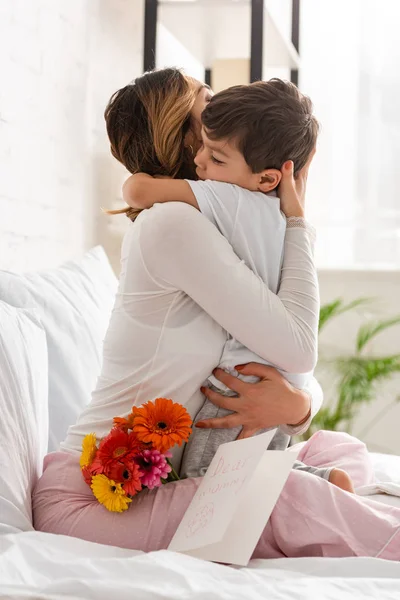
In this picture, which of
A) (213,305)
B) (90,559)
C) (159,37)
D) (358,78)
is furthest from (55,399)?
(358,78)

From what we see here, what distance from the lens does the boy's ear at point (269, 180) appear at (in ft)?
4.34

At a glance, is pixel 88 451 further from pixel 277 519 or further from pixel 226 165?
pixel 226 165

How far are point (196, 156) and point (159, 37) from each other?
1.77 m

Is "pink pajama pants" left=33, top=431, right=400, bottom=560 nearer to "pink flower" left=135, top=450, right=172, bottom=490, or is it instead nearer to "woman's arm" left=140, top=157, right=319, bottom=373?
"pink flower" left=135, top=450, right=172, bottom=490

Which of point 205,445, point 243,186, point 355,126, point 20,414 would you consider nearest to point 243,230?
point 243,186

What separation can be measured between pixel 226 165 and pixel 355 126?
215 centimetres

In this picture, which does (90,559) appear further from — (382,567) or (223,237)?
(223,237)

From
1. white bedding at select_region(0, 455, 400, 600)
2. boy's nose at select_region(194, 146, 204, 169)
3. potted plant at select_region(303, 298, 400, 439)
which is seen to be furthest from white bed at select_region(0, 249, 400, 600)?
potted plant at select_region(303, 298, 400, 439)

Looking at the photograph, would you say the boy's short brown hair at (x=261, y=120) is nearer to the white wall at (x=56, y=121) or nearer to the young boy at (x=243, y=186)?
the young boy at (x=243, y=186)

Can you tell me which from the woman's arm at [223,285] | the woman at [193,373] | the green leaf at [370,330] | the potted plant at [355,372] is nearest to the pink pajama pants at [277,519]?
the woman at [193,373]

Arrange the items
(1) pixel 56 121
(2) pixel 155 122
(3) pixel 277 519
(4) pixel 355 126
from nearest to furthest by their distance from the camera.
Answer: (3) pixel 277 519 < (2) pixel 155 122 < (1) pixel 56 121 < (4) pixel 355 126

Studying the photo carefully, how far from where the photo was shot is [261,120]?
1.27 metres

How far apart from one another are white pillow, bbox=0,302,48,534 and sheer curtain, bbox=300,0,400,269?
2139 mm

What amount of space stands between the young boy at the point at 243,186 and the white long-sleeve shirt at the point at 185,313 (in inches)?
1.1
